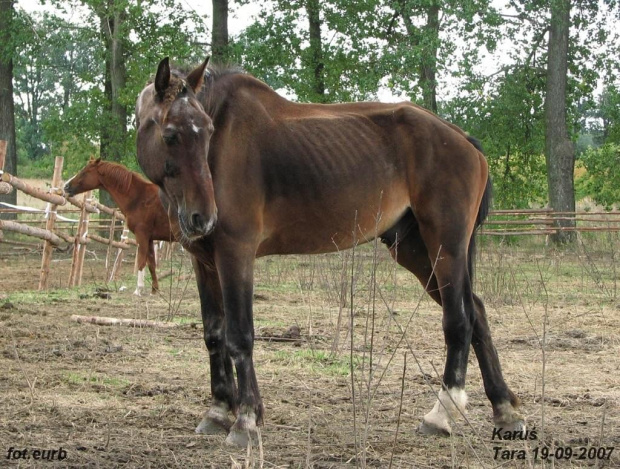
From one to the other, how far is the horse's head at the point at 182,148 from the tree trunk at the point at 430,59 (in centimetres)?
2027

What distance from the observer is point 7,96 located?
25.6m

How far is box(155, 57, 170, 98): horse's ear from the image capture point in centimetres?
454

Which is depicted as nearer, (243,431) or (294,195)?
(243,431)

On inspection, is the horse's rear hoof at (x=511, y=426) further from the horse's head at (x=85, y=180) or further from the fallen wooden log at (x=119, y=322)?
the horse's head at (x=85, y=180)

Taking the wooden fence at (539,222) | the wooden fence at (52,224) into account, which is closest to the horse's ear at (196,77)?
the wooden fence at (52,224)

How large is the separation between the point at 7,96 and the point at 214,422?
2309cm

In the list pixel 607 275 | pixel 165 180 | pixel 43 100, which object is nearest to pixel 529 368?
pixel 165 180

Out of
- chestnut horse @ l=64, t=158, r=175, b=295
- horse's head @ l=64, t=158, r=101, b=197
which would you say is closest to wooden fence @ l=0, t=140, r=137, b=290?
horse's head @ l=64, t=158, r=101, b=197

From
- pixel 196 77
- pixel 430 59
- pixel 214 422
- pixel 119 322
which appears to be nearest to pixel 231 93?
pixel 196 77

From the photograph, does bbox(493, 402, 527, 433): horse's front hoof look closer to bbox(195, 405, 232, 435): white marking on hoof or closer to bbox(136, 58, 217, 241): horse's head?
bbox(195, 405, 232, 435): white marking on hoof

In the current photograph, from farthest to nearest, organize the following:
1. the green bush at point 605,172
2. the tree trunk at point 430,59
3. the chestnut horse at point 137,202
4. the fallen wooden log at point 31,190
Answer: the green bush at point 605,172
the tree trunk at point 430,59
the chestnut horse at point 137,202
the fallen wooden log at point 31,190

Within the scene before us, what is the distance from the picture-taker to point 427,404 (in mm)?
5527

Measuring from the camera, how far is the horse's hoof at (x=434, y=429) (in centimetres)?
477

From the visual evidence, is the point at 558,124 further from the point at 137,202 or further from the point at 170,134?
the point at 170,134
